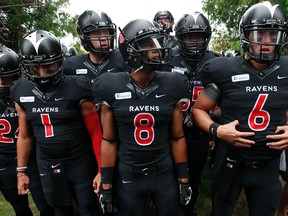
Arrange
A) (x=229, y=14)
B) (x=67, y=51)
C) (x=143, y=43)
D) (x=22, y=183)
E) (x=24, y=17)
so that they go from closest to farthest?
(x=143, y=43) < (x=22, y=183) < (x=67, y=51) < (x=24, y=17) < (x=229, y=14)

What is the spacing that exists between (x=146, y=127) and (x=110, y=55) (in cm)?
135

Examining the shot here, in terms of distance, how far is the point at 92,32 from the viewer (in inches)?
126

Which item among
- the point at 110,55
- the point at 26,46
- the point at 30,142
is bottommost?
the point at 30,142

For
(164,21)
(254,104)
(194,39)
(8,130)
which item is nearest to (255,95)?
(254,104)

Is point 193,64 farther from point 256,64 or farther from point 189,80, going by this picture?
point 256,64

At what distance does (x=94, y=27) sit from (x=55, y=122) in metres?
1.20

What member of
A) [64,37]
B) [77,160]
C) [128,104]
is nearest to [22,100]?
[77,160]

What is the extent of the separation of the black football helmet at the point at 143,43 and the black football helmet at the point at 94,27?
929 mm

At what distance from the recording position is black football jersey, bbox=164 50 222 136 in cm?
321

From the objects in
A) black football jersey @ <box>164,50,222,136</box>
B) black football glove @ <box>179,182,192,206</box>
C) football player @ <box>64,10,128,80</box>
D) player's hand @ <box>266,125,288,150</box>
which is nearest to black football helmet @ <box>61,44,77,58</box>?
football player @ <box>64,10,128,80</box>

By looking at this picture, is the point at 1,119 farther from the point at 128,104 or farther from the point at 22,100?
the point at 128,104

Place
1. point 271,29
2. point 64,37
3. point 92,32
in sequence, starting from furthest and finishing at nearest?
point 64,37 < point 92,32 < point 271,29

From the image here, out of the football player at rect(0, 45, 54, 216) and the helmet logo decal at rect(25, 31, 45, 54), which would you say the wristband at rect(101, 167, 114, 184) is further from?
the helmet logo decal at rect(25, 31, 45, 54)

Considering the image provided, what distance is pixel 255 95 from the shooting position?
7.22ft
